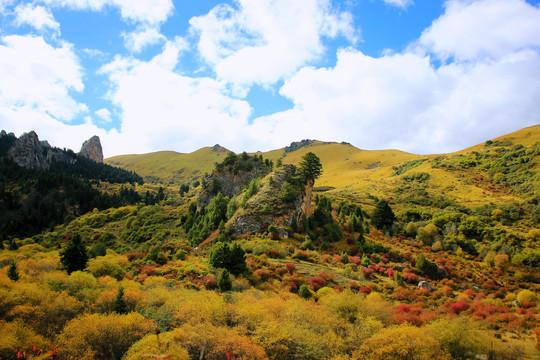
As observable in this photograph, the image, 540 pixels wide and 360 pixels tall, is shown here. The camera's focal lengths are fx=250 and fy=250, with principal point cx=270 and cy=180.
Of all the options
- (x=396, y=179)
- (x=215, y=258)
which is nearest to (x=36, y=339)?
(x=215, y=258)

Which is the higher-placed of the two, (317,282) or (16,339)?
(16,339)

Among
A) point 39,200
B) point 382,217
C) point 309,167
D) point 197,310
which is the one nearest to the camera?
point 197,310

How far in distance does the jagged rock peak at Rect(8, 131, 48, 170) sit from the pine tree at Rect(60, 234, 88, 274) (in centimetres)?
16666

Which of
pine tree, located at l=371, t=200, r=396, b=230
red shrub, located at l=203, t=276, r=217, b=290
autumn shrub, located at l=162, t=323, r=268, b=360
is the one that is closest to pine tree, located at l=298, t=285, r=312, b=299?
red shrub, located at l=203, t=276, r=217, b=290

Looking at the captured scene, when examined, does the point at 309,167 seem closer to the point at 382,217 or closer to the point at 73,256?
the point at 382,217

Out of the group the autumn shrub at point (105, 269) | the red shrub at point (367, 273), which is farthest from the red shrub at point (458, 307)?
the autumn shrub at point (105, 269)

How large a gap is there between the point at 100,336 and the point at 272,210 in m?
41.5

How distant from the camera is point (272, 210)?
→ 188 feet

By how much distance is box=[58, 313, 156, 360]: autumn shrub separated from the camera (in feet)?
54.4

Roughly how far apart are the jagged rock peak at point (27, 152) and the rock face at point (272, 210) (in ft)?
549

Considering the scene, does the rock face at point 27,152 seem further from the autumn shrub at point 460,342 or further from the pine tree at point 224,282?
the autumn shrub at point 460,342

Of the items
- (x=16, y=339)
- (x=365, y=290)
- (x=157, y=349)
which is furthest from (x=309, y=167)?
(x=16, y=339)

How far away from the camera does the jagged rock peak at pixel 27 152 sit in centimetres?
15300

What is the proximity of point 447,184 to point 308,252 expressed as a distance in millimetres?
112657
